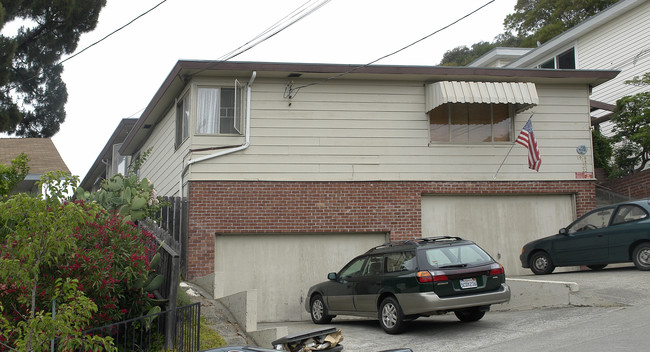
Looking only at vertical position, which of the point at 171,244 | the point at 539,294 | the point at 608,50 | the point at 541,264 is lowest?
the point at 539,294

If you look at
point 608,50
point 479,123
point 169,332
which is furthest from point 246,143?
point 608,50

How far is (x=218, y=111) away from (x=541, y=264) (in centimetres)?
844

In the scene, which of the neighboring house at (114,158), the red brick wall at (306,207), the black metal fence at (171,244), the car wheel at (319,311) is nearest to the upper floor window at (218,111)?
the red brick wall at (306,207)

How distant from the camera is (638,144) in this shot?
2141cm

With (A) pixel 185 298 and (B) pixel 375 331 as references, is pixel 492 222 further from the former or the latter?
(A) pixel 185 298

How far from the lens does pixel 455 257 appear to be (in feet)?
35.7

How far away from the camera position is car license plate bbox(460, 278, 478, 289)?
1061 cm

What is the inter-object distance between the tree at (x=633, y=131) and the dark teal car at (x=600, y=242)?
6.64m

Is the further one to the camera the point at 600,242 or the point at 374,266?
the point at 600,242

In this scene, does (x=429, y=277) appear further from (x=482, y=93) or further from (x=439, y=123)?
(x=439, y=123)

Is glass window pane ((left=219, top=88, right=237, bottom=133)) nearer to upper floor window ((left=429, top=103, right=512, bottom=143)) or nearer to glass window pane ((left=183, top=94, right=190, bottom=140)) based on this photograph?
glass window pane ((left=183, top=94, right=190, bottom=140))

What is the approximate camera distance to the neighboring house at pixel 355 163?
1543cm

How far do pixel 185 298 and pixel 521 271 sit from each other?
9190mm

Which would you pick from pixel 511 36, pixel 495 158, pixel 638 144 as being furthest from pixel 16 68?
pixel 511 36
